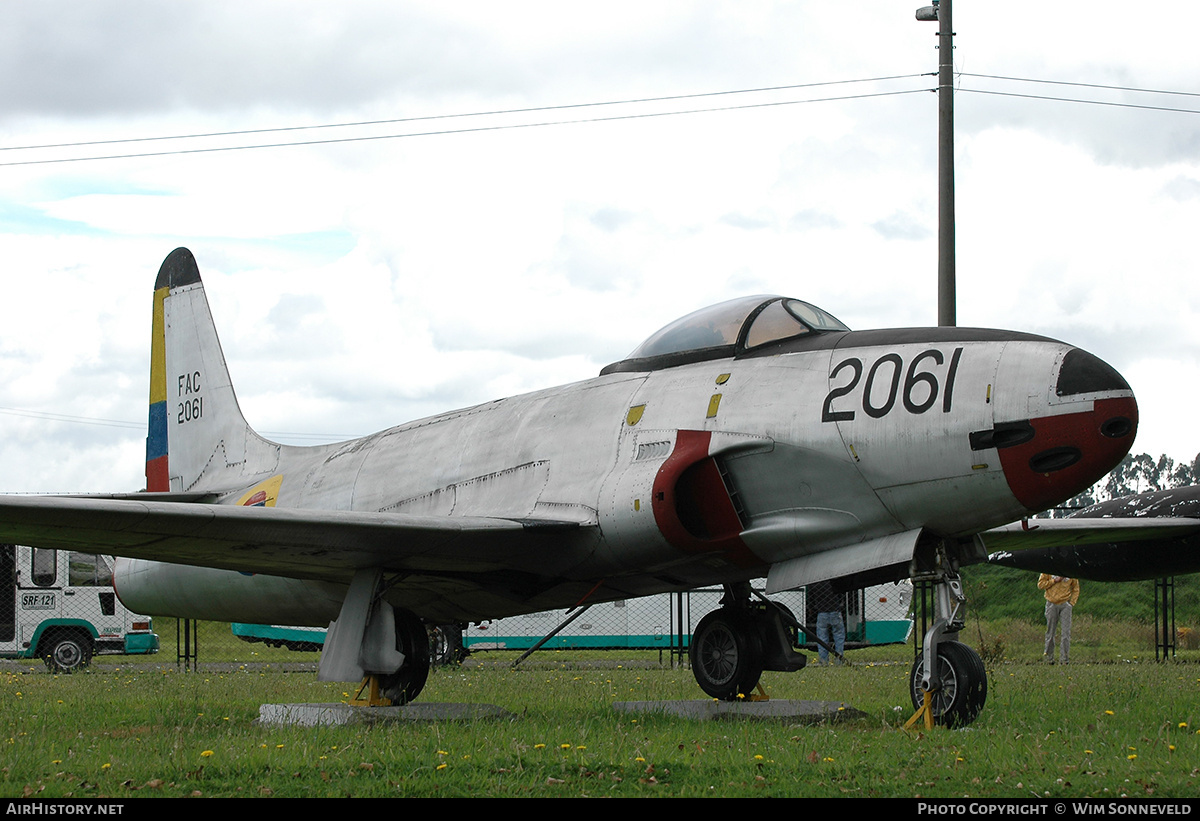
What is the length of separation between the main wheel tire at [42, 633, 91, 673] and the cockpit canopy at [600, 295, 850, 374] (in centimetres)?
1408

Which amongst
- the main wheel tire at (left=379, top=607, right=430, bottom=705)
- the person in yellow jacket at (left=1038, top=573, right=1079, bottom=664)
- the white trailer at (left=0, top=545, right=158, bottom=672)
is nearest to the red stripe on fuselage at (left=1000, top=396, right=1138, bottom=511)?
the main wheel tire at (left=379, top=607, right=430, bottom=705)

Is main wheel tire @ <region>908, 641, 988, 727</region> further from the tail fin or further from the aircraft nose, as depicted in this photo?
the tail fin

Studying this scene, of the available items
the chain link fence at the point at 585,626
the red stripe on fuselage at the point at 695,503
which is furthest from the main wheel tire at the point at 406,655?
the red stripe on fuselage at the point at 695,503

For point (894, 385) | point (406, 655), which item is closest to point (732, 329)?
point (894, 385)

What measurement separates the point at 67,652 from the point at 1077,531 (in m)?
16.3

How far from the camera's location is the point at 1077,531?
11.5m

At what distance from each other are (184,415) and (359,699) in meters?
6.11

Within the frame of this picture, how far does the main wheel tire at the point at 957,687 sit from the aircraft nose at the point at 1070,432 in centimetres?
116

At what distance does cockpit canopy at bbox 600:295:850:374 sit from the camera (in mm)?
8859

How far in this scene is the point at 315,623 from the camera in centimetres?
1178

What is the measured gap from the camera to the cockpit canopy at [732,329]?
8.86 metres

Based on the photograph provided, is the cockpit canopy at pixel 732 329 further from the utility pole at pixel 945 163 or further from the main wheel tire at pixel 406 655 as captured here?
the utility pole at pixel 945 163

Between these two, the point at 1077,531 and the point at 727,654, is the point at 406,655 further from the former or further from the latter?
the point at 1077,531

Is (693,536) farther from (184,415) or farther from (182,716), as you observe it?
(184,415)
